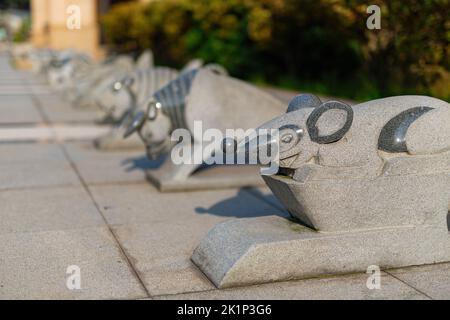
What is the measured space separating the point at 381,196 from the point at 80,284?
7.29ft

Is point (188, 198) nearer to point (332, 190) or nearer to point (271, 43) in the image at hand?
point (332, 190)

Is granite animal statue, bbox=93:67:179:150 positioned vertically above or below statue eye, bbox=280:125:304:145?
below

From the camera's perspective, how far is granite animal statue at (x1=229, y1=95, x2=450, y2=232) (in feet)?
14.1

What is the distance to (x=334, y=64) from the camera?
15570mm

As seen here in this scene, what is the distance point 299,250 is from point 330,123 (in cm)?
92

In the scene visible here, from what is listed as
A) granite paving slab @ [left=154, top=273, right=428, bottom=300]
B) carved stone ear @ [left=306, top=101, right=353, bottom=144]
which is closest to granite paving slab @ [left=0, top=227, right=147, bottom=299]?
granite paving slab @ [left=154, top=273, right=428, bottom=300]

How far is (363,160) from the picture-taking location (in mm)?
4379

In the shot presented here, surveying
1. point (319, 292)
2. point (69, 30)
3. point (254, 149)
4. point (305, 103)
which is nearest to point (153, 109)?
point (305, 103)

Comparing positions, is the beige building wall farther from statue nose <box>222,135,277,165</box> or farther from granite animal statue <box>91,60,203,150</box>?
statue nose <box>222,135,277,165</box>

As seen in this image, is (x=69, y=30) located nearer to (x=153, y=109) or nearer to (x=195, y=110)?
(x=153, y=109)

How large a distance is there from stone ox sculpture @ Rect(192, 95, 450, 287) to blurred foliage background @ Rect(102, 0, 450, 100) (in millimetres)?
4679

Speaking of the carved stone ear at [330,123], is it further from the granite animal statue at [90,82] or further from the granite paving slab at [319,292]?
the granite animal statue at [90,82]

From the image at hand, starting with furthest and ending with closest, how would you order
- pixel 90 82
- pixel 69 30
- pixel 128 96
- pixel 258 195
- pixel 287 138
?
pixel 69 30 → pixel 90 82 → pixel 128 96 → pixel 258 195 → pixel 287 138

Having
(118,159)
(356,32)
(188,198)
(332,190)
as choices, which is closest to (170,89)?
(188,198)
